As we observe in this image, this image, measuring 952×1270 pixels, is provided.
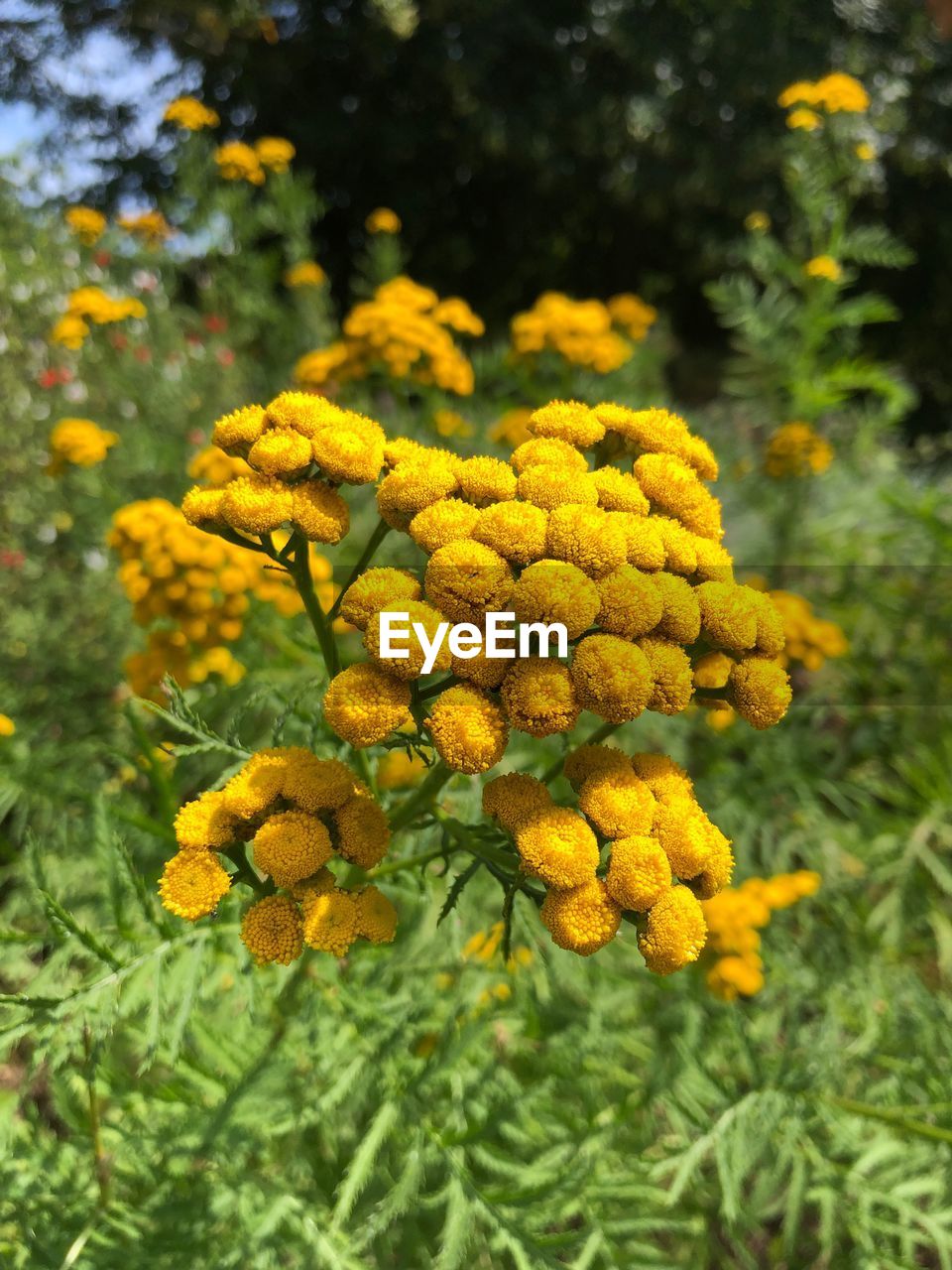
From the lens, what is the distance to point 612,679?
107 centimetres

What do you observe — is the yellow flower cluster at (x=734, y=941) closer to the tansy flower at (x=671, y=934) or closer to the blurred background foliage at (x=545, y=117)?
the tansy flower at (x=671, y=934)

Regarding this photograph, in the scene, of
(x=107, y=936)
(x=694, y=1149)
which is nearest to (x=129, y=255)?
(x=107, y=936)

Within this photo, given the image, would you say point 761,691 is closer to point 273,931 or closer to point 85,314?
point 273,931

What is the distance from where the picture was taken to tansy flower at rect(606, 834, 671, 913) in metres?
1.06

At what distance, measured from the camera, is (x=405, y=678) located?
1077 mm

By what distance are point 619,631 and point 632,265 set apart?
937cm

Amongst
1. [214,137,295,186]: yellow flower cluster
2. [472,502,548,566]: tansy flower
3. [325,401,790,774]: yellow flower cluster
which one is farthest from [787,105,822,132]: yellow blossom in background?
[472,502,548,566]: tansy flower

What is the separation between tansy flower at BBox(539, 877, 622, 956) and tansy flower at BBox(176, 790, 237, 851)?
0.44 m

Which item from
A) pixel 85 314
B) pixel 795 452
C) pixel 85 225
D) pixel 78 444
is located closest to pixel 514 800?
pixel 78 444

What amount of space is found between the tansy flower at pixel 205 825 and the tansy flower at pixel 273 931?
103 mm

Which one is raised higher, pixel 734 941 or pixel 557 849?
pixel 557 849

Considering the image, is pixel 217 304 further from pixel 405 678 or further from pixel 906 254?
pixel 405 678

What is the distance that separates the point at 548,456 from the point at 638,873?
60 cm

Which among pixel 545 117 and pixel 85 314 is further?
pixel 545 117
